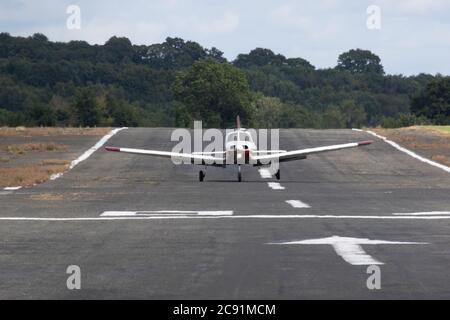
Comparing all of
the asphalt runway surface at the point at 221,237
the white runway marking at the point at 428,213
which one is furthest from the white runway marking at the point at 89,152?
the white runway marking at the point at 428,213

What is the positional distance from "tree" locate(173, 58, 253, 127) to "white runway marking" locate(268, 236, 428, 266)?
137 m

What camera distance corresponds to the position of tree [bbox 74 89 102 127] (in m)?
148

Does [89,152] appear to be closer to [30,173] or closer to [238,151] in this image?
[30,173]

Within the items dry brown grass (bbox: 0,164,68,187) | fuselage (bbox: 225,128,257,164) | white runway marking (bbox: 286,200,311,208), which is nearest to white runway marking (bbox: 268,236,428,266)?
white runway marking (bbox: 286,200,311,208)

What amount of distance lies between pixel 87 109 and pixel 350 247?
431 feet

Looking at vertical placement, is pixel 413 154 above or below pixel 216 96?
below

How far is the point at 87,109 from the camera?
488ft

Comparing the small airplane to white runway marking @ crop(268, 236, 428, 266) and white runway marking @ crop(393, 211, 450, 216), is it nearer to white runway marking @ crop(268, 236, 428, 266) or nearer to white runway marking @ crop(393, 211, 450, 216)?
Result: white runway marking @ crop(393, 211, 450, 216)

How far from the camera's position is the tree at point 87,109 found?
148 metres

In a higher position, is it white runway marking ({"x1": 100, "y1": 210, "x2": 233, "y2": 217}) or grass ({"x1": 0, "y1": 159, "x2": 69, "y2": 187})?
white runway marking ({"x1": 100, "y1": 210, "x2": 233, "y2": 217})

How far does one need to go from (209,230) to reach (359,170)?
29.8 m

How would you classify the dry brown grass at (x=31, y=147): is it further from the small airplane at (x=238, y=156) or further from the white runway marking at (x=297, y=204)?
the white runway marking at (x=297, y=204)

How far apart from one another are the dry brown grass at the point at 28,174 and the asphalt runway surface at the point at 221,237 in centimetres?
127

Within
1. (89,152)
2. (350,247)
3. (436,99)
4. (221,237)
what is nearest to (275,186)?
(221,237)
